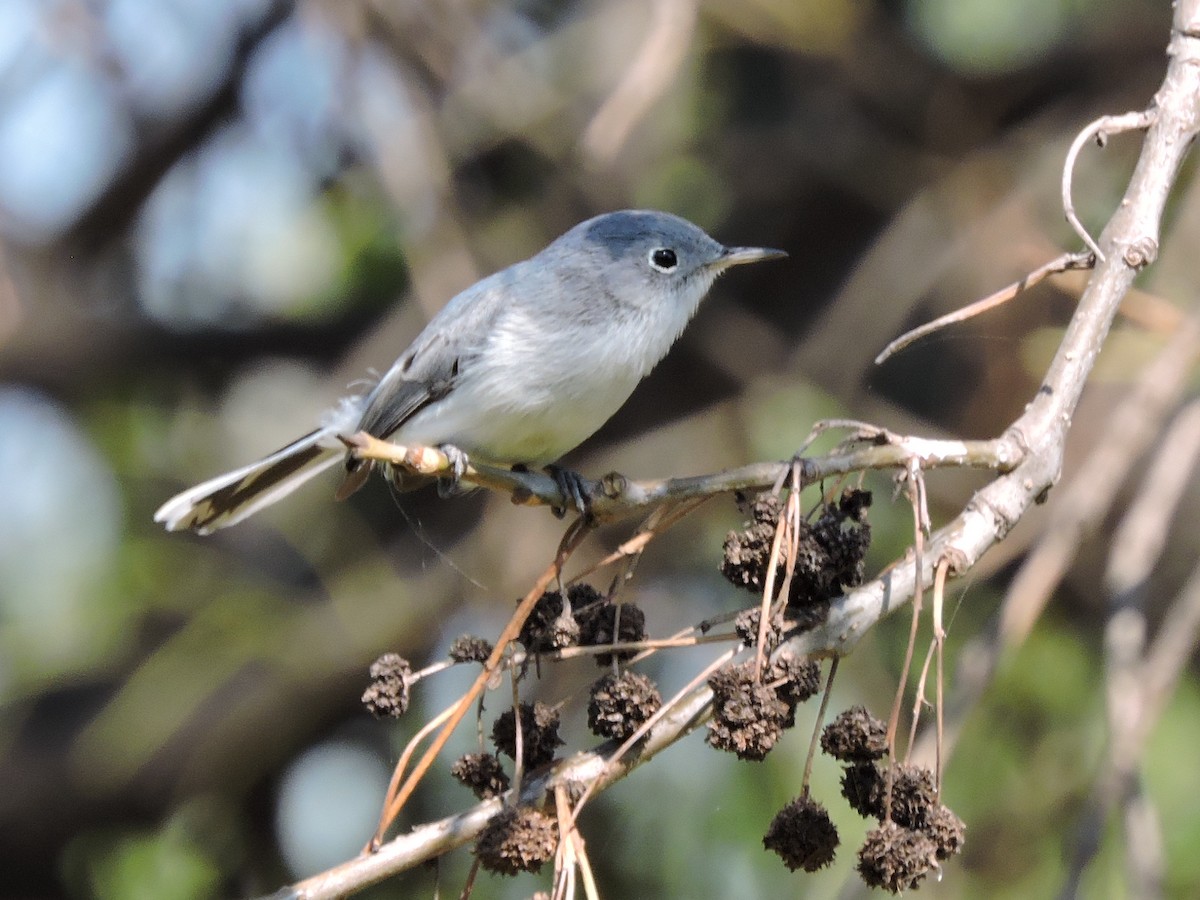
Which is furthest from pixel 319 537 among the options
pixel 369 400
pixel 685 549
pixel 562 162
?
pixel 562 162

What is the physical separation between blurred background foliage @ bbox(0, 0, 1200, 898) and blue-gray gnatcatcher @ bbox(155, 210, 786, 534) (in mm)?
669

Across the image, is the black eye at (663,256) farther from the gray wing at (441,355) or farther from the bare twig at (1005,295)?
the bare twig at (1005,295)

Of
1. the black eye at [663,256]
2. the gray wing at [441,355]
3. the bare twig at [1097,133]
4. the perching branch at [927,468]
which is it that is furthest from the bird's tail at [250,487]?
the bare twig at [1097,133]

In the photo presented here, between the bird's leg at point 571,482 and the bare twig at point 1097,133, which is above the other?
the bare twig at point 1097,133

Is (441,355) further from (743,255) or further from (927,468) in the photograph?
(927,468)

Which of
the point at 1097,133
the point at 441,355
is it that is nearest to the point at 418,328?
the point at 441,355

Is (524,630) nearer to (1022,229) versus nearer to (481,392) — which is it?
→ (481,392)

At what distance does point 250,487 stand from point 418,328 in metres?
1.14

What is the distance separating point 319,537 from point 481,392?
1.72m

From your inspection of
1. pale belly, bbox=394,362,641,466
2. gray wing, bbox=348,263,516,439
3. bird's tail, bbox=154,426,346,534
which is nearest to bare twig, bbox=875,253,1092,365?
pale belly, bbox=394,362,641,466

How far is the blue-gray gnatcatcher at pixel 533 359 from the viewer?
2.97m

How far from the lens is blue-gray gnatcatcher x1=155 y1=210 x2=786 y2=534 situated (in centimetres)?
297

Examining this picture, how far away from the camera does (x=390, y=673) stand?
70.9 inches

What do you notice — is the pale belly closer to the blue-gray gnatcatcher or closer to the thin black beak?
the blue-gray gnatcatcher
